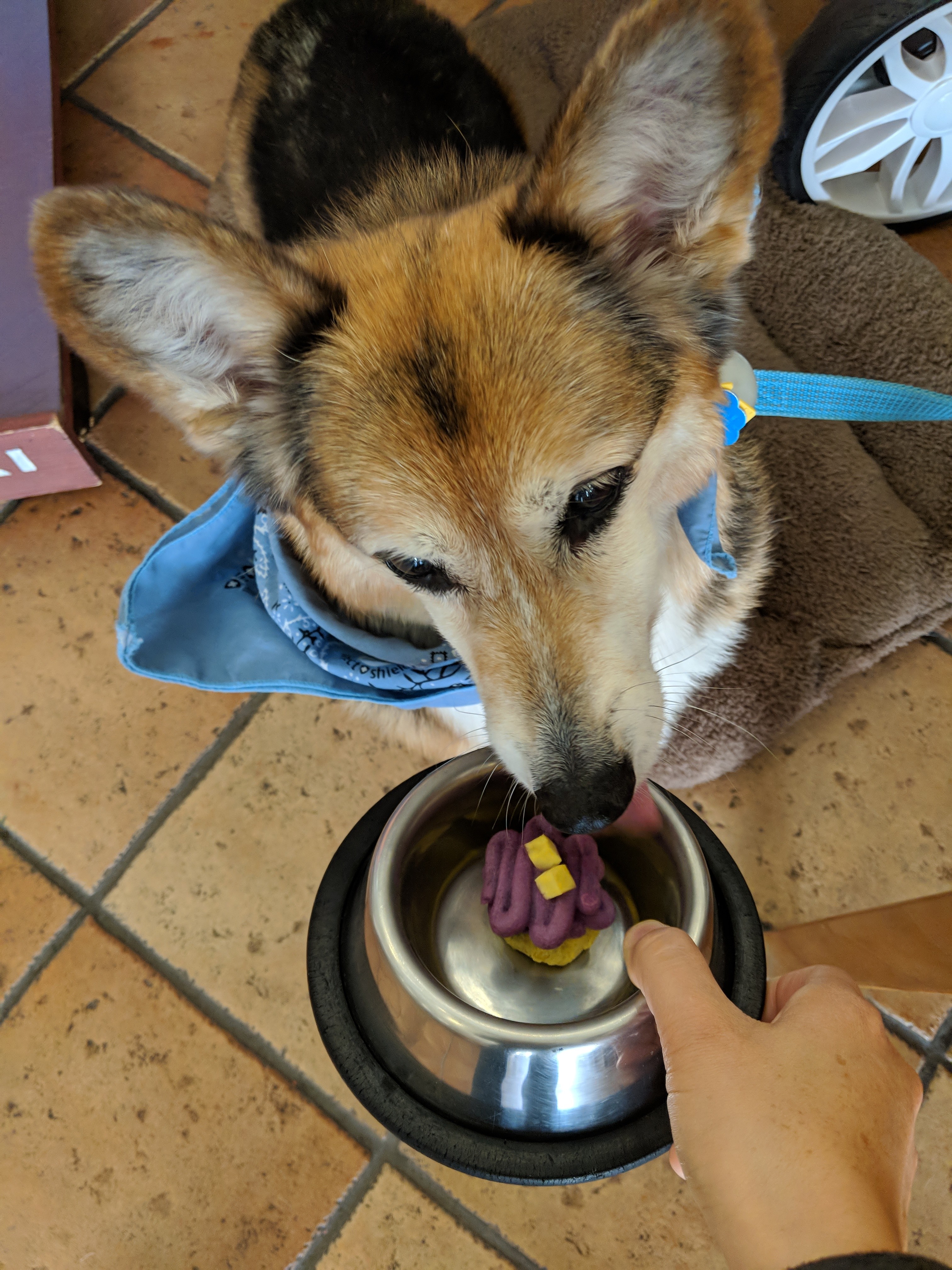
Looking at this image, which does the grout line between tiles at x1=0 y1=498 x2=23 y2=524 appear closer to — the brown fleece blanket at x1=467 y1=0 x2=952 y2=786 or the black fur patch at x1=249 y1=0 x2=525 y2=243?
the black fur patch at x1=249 y1=0 x2=525 y2=243

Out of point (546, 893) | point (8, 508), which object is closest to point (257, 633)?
point (546, 893)

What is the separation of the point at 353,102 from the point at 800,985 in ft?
7.26

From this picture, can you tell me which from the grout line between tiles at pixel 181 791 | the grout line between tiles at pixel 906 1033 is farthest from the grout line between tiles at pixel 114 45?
the grout line between tiles at pixel 906 1033

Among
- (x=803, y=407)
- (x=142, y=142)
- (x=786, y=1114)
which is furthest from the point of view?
(x=142, y=142)

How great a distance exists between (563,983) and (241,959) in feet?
2.90

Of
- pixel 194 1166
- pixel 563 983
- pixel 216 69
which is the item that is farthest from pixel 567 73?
pixel 194 1166

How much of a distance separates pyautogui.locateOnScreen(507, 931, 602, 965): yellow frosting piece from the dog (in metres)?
0.45

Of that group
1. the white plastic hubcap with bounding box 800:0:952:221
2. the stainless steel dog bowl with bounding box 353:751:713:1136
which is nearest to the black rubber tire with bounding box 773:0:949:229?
the white plastic hubcap with bounding box 800:0:952:221

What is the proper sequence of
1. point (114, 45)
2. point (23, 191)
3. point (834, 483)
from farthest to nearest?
1. point (114, 45)
2. point (23, 191)
3. point (834, 483)

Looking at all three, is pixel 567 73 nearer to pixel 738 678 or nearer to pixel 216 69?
pixel 216 69

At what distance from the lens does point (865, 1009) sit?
1126 millimetres

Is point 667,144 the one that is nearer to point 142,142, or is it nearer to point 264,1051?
point 264,1051

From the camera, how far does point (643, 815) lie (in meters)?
1.51

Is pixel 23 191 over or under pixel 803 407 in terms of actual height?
over
